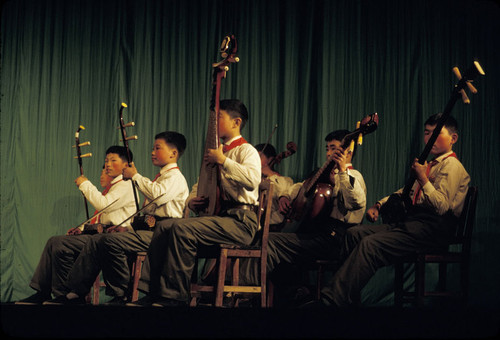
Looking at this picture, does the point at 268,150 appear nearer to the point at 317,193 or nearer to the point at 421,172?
the point at 317,193

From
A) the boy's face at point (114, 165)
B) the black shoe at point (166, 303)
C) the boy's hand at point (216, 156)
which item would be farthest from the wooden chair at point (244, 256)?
the boy's face at point (114, 165)

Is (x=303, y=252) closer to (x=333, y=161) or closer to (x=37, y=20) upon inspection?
(x=333, y=161)

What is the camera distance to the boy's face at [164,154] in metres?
4.07

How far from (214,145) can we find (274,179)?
1120 mm

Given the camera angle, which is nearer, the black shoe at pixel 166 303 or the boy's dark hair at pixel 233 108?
the black shoe at pixel 166 303

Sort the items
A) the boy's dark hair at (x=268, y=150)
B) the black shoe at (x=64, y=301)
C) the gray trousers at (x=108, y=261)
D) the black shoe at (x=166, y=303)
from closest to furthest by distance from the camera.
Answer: the black shoe at (x=166, y=303), the black shoe at (x=64, y=301), the gray trousers at (x=108, y=261), the boy's dark hair at (x=268, y=150)

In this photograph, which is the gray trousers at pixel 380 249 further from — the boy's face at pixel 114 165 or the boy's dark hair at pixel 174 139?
the boy's face at pixel 114 165

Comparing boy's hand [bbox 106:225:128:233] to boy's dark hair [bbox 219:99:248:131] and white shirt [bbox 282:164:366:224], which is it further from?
white shirt [bbox 282:164:366:224]

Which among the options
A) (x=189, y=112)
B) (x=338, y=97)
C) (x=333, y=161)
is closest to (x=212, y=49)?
(x=189, y=112)

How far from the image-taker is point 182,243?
318 centimetres

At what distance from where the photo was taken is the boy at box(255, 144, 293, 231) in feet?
13.8

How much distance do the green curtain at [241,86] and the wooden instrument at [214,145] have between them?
1.45 metres

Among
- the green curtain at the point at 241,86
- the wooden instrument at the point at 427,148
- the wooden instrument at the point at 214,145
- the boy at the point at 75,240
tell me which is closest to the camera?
the wooden instrument at the point at 427,148

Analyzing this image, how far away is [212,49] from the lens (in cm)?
→ 511
